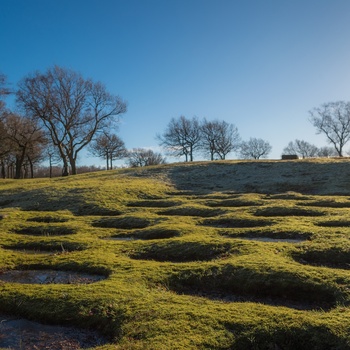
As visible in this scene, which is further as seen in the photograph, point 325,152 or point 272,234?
point 325,152

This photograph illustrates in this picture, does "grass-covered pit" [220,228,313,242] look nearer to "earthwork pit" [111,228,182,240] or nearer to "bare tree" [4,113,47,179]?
"earthwork pit" [111,228,182,240]

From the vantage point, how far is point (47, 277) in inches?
332

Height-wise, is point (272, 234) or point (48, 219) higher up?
point (48, 219)

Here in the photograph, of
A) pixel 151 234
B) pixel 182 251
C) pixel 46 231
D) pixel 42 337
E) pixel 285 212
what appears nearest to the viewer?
pixel 42 337

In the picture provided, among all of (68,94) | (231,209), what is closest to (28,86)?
(68,94)

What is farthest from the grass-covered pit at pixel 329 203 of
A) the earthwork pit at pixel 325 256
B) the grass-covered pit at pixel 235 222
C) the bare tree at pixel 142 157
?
the bare tree at pixel 142 157

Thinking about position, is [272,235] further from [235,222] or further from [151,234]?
[151,234]

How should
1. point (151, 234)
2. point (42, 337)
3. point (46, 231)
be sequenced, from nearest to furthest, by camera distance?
1. point (42, 337)
2. point (151, 234)
3. point (46, 231)

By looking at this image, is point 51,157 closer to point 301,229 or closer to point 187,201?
point 187,201

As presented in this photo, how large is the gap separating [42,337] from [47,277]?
9.91 ft

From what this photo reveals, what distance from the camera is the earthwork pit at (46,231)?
1392 centimetres

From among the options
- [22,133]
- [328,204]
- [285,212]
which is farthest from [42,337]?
[22,133]

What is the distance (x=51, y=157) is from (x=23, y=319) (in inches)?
3208

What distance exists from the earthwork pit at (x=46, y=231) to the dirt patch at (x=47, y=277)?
16.1ft
